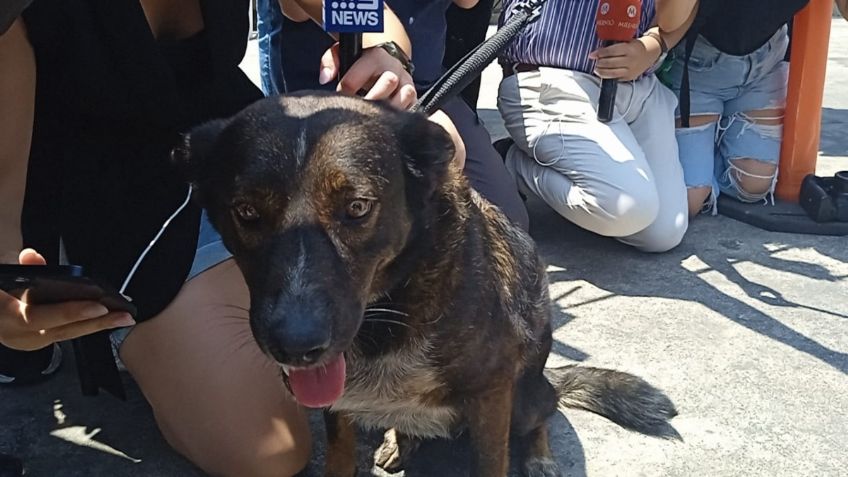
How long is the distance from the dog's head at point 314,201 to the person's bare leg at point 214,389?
1.60 feet

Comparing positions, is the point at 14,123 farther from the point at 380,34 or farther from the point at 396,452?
the point at 396,452

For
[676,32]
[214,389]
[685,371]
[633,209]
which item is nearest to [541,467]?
[685,371]

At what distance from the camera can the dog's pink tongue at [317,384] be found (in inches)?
73.0

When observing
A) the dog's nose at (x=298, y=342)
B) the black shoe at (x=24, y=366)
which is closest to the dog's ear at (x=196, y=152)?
the dog's nose at (x=298, y=342)

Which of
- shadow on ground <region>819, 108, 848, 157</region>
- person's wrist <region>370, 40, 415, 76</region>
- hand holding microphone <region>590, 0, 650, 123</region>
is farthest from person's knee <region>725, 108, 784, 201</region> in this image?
person's wrist <region>370, 40, 415, 76</region>

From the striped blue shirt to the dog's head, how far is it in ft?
6.64

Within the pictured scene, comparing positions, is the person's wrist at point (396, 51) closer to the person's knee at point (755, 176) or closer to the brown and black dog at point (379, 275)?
the brown and black dog at point (379, 275)

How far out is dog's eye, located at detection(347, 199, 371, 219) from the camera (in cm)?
179

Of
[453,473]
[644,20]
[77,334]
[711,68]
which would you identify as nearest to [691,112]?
[711,68]

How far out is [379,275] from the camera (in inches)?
77.0

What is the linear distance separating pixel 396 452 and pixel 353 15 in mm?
1204

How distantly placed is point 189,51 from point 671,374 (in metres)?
1.84

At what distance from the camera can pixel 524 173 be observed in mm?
4082

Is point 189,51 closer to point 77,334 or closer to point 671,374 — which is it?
point 77,334
